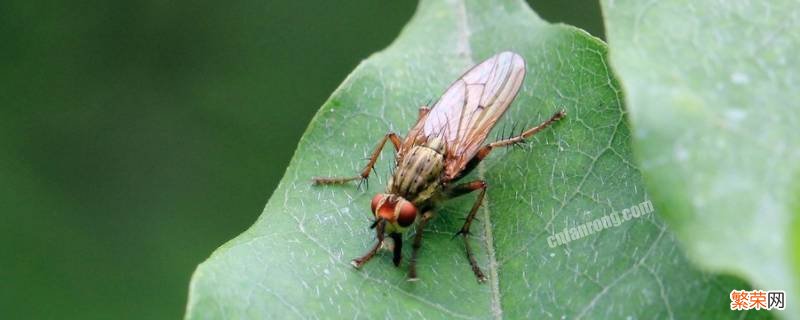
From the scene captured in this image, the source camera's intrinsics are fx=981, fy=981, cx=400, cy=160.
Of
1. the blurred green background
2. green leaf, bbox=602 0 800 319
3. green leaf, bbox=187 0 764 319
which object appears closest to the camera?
green leaf, bbox=602 0 800 319

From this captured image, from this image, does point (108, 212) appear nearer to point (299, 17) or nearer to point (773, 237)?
point (299, 17)

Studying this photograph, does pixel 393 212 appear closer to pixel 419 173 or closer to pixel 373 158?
pixel 373 158

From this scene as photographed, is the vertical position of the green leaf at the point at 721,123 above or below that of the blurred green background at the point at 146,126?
above

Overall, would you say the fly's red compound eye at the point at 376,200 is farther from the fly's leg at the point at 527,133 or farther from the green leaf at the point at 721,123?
the green leaf at the point at 721,123

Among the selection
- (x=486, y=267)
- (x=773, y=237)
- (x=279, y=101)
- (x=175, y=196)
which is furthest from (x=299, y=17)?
(x=773, y=237)

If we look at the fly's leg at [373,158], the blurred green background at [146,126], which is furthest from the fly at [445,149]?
the blurred green background at [146,126]

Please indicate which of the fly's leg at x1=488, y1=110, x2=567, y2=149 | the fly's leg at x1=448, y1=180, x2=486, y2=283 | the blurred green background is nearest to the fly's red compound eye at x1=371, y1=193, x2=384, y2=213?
the fly's leg at x1=448, y1=180, x2=486, y2=283

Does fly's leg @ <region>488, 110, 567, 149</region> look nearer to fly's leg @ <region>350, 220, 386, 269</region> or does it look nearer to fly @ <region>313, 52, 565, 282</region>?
fly @ <region>313, 52, 565, 282</region>
